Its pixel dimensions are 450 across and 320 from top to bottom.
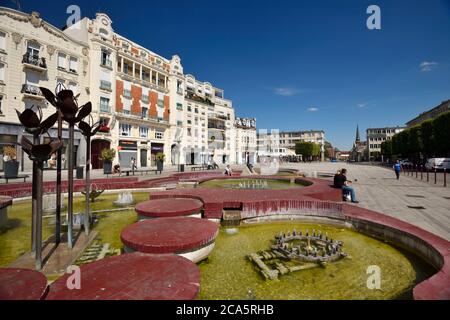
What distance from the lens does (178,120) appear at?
47344mm

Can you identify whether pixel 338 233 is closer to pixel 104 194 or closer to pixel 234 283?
pixel 234 283

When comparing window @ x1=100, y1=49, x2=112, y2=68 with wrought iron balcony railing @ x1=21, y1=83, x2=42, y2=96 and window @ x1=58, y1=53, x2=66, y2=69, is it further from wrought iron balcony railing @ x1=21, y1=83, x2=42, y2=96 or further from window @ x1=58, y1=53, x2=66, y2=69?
wrought iron balcony railing @ x1=21, y1=83, x2=42, y2=96

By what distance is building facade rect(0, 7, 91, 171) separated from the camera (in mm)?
23922

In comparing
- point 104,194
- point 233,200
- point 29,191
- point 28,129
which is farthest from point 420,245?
point 29,191

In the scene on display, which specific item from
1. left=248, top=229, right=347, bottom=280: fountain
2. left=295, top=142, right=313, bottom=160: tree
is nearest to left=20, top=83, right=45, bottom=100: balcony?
left=248, top=229, right=347, bottom=280: fountain

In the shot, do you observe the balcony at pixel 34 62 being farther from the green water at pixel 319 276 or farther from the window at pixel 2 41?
the green water at pixel 319 276

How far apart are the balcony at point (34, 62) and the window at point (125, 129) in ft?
39.0

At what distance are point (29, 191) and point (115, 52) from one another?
3142 cm

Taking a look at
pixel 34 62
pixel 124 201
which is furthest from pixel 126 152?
pixel 124 201

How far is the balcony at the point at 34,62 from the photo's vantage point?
25.0 metres

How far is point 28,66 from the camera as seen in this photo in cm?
2516

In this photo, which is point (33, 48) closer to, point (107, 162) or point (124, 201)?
point (107, 162)

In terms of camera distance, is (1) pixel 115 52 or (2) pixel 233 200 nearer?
(2) pixel 233 200
